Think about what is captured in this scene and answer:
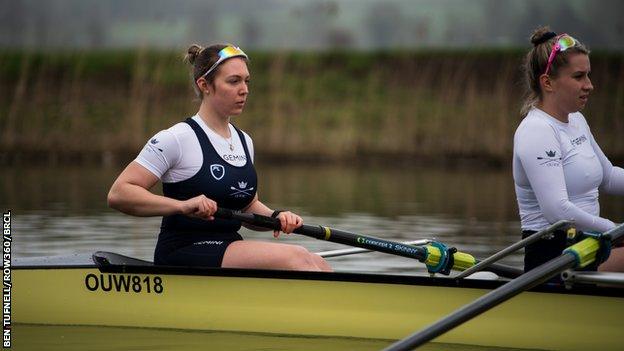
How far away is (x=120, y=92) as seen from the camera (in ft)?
84.0

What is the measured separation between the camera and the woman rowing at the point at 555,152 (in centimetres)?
625

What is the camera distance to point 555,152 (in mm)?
6273

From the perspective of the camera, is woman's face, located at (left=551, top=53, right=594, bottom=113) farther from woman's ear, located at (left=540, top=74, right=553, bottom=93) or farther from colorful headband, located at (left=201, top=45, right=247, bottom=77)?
colorful headband, located at (left=201, top=45, right=247, bottom=77)

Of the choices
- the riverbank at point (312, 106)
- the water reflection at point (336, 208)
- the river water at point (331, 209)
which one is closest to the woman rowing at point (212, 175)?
the river water at point (331, 209)

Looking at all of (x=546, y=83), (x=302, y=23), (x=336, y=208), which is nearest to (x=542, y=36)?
(x=546, y=83)

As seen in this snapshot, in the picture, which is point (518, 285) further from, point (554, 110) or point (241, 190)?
point (241, 190)

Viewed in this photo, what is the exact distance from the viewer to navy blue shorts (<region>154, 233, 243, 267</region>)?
21.8 feet

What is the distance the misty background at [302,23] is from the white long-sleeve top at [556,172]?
1481 cm

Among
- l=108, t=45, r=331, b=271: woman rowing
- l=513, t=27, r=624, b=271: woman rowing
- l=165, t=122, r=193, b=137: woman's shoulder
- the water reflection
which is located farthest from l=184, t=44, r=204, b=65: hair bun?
the water reflection

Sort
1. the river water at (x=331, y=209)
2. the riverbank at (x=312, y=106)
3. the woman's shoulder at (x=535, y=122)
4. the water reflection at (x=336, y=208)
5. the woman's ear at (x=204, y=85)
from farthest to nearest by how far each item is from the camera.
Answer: the riverbank at (x=312, y=106) → the water reflection at (x=336, y=208) → the river water at (x=331, y=209) → the woman's ear at (x=204, y=85) → the woman's shoulder at (x=535, y=122)

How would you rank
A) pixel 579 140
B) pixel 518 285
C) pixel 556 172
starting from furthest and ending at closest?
pixel 579 140 → pixel 556 172 → pixel 518 285

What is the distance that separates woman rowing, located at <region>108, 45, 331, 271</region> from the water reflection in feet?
9.99

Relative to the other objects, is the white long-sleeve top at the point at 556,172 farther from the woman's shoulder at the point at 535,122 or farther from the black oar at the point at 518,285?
the black oar at the point at 518,285

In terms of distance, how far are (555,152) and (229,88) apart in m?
1.75
